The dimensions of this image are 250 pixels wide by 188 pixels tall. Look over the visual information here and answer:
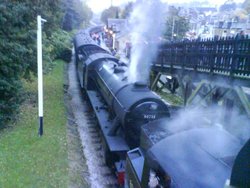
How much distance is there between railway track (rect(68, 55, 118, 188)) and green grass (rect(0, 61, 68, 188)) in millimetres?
868

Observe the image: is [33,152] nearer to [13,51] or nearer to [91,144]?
[91,144]

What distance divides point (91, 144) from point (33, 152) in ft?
9.67

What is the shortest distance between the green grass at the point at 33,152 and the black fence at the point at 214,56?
18.9ft

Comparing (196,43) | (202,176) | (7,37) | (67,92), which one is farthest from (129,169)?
(67,92)

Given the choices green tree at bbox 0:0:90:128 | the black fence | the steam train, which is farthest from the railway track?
the black fence

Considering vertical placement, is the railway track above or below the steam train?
below

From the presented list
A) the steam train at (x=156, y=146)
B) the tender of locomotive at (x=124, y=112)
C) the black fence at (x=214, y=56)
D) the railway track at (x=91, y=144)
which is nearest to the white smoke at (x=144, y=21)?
the black fence at (x=214, y=56)

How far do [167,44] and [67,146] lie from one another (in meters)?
8.66

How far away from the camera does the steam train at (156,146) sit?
421cm

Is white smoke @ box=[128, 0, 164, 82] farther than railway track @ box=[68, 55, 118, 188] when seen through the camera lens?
Yes

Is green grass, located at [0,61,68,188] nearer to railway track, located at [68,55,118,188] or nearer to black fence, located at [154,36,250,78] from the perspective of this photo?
railway track, located at [68,55,118,188]

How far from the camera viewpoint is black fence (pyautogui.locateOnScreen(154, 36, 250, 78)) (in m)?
9.62

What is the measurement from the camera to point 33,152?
9344mm

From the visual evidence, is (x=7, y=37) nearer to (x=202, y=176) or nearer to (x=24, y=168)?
(x=24, y=168)
